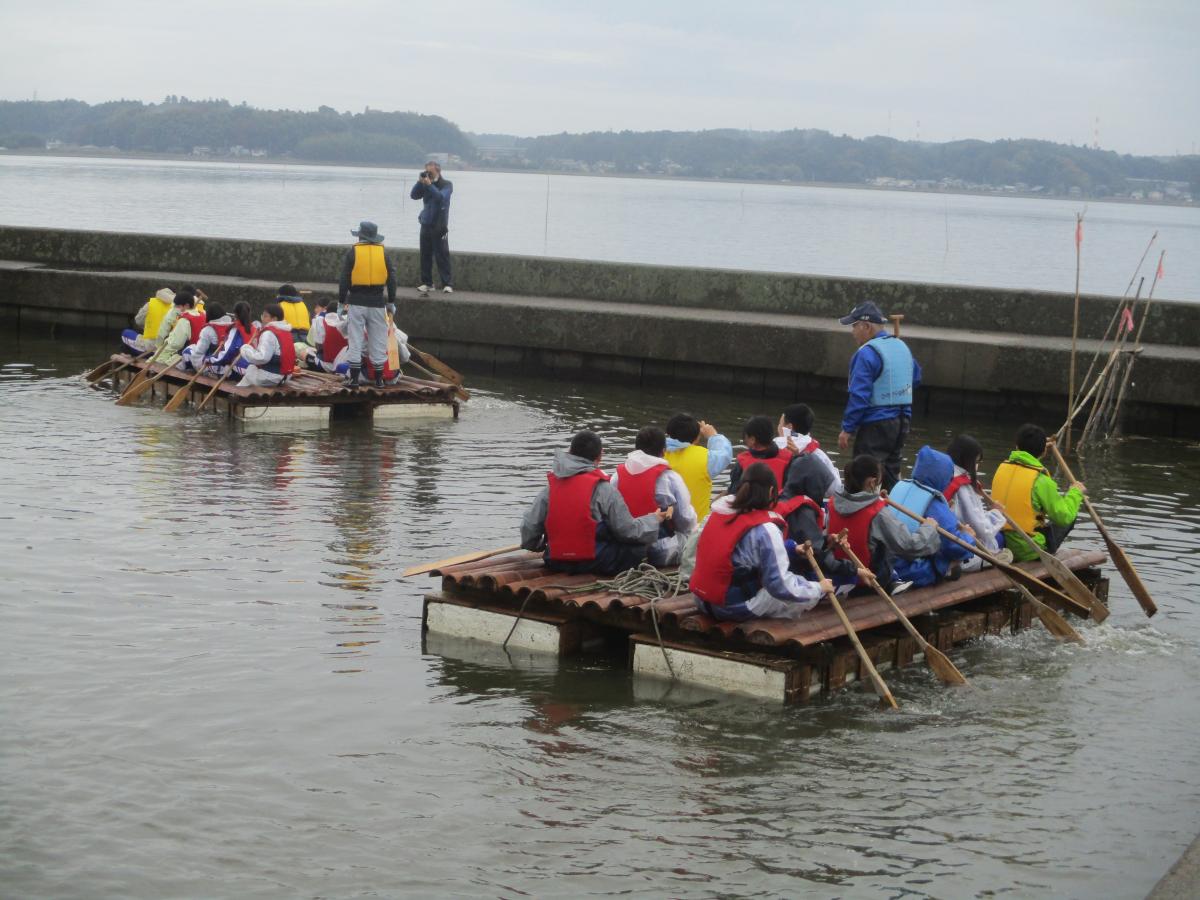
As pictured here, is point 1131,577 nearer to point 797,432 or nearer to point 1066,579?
point 1066,579

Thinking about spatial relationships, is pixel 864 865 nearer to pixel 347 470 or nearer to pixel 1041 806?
pixel 1041 806

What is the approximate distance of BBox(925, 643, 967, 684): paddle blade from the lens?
27.2ft

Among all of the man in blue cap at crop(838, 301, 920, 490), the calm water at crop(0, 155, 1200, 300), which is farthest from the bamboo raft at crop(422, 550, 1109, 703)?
the calm water at crop(0, 155, 1200, 300)

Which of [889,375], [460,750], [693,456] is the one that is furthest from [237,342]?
[460,750]

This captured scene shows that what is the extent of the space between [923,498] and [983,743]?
6.57 ft

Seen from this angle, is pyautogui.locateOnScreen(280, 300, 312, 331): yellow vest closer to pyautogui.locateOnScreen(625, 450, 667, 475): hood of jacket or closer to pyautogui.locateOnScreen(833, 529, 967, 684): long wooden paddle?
pyautogui.locateOnScreen(625, 450, 667, 475): hood of jacket

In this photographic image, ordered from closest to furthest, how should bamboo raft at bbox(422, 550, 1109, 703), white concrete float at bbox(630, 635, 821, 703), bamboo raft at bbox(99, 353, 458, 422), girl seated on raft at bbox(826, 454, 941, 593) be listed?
white concrete float at bbox(630, 635, 821, 703)
bamboo raft at bbox(422, 550, 1109, 703)
girl seated on raft at bbox(826, 454, 941, 593)
bamboo raft at bbox(99, 353, 458, 422)

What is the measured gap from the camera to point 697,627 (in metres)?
8.03

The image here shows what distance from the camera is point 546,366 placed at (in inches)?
814

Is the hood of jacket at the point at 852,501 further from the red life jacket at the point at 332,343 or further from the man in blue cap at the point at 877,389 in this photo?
the red life jacket at the point at 332,343

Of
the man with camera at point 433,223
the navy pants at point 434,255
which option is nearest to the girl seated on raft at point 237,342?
the man with camera at point 433,223

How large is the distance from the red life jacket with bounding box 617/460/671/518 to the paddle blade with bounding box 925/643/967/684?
185cm

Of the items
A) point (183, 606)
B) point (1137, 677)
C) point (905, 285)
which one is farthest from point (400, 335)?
point (1137, 677)

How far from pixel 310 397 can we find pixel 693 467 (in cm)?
720
